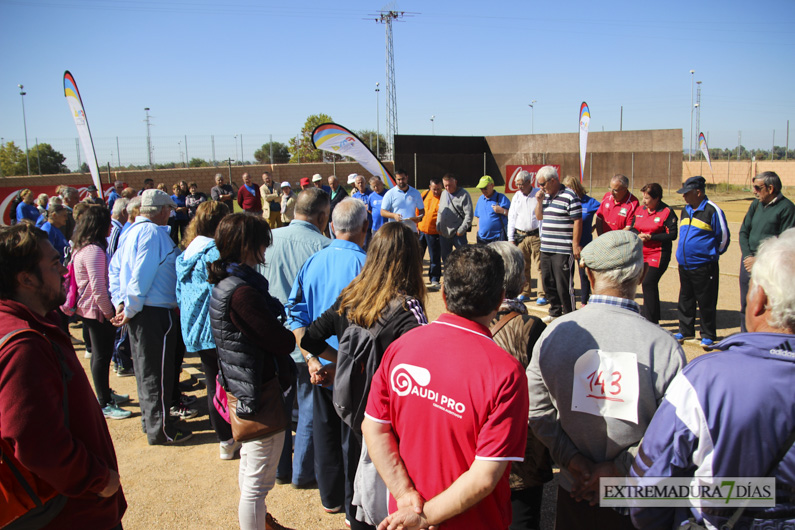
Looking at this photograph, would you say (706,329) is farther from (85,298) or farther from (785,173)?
(785,173)

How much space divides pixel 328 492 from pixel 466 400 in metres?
2.10

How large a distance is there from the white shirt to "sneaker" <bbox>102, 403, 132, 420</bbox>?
570cm

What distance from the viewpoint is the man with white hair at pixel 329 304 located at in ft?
10.3

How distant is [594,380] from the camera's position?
202cm

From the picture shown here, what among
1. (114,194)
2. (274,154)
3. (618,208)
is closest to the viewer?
(618,208)

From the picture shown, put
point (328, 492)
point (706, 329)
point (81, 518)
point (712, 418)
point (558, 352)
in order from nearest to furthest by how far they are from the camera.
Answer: point (712, 418) < point (81, 518) < point (558, 352) < point (328, 492) < point (706, 329)

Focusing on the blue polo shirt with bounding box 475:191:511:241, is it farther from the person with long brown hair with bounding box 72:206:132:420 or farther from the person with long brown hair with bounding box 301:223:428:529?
the person with long brown hair with bounding box 301:223:428:529

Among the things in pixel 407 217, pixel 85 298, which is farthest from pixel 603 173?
pixel 85 298

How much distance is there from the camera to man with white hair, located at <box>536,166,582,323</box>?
259 inches

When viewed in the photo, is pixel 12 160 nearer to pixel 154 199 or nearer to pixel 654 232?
pixel 154 199

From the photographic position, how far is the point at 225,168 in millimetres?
30844

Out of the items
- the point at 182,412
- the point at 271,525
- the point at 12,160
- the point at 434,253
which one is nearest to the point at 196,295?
the point at 182,412

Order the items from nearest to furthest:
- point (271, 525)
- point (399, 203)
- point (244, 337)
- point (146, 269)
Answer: point (244, 337), point (271, 525), point (146, 269), point (399, 203)

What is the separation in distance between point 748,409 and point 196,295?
339 cm
